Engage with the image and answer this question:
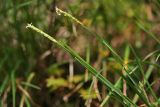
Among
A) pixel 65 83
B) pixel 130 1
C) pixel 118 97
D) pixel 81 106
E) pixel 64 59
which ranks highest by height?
pixel 130 1

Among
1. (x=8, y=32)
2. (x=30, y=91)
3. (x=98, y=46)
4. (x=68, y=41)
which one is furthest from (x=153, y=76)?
(x=8, y=32)

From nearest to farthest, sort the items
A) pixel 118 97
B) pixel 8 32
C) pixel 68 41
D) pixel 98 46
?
pixel 118 97, pixel 68 41, pixel 8 32, pixel 98 46

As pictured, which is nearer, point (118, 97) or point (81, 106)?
point (118, 97)

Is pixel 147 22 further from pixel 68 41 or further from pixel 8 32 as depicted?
pixel 8 32

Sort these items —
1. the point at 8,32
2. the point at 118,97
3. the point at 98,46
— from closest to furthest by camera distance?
the point at 118,97 < the point at 8,32 < the point at 98,46

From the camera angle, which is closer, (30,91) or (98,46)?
(30,91)

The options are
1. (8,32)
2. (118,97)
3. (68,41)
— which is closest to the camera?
(118,97)

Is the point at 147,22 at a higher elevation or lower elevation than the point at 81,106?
higher

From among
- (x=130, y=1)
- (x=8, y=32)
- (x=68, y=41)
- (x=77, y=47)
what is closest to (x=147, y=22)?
(x=130, y=1)

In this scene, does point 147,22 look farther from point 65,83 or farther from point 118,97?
point 118,97
